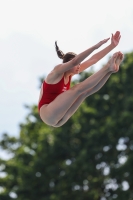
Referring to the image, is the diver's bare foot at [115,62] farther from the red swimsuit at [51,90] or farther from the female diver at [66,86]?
the red swimsuit at [51,90]

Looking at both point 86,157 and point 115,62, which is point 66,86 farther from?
point 86,157

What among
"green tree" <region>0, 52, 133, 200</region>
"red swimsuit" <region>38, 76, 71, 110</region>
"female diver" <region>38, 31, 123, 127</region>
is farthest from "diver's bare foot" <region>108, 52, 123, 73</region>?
"green tree" <region>0, 52, 133, 200</region>

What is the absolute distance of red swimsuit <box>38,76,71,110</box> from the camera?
1076 cm

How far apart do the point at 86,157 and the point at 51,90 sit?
56.4ft

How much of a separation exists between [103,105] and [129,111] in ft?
8.04

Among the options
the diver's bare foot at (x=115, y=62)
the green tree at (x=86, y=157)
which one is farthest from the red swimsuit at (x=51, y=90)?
the green tree at (x=86, y=157)

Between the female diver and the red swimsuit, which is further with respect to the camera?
the red swimsuit

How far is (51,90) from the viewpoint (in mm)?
10797

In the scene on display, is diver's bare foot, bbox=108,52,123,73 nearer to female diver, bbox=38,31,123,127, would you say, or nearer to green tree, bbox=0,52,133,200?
female diver, bbox=38,31,123,127

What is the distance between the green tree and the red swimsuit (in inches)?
655

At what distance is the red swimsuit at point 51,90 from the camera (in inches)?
424

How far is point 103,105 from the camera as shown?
1211 inches

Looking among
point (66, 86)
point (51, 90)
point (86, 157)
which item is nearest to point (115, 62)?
point (66, 86)

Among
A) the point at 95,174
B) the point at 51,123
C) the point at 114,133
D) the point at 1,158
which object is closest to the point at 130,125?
the point at 114,133
